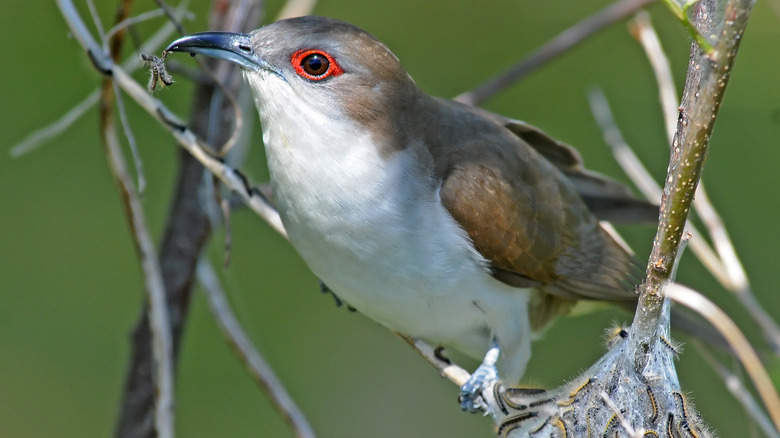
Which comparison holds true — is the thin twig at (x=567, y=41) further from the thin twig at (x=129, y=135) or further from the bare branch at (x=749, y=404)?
the thin twig at (x=129, y=135)

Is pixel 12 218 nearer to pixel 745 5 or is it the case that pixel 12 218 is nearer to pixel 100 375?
pixel 100 375

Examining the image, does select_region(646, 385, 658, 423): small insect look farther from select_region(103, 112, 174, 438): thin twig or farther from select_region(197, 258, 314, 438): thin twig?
select_region(103, 112, 174, 438): thin twig

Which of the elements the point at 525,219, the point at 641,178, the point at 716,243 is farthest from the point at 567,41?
the point at 716,243

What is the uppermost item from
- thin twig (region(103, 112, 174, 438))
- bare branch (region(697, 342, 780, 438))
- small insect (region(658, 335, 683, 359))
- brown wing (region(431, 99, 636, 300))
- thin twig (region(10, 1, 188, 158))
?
thin twig (region(10, 1, 188, 158))

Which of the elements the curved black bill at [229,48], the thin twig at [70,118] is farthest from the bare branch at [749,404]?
the thin twig at [70,118]

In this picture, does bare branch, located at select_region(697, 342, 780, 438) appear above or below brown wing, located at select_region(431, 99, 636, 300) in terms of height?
below

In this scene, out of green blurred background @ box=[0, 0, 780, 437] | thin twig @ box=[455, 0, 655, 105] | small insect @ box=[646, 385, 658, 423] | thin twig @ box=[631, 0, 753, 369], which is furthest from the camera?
green blurred background @ box=[0, 0, 780, 437]

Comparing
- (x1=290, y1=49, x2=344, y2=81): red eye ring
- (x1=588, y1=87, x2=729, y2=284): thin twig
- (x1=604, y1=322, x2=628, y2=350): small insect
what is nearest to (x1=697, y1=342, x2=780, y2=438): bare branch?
(x1=588, y1=87, x2=729, y2=284): thin twig
